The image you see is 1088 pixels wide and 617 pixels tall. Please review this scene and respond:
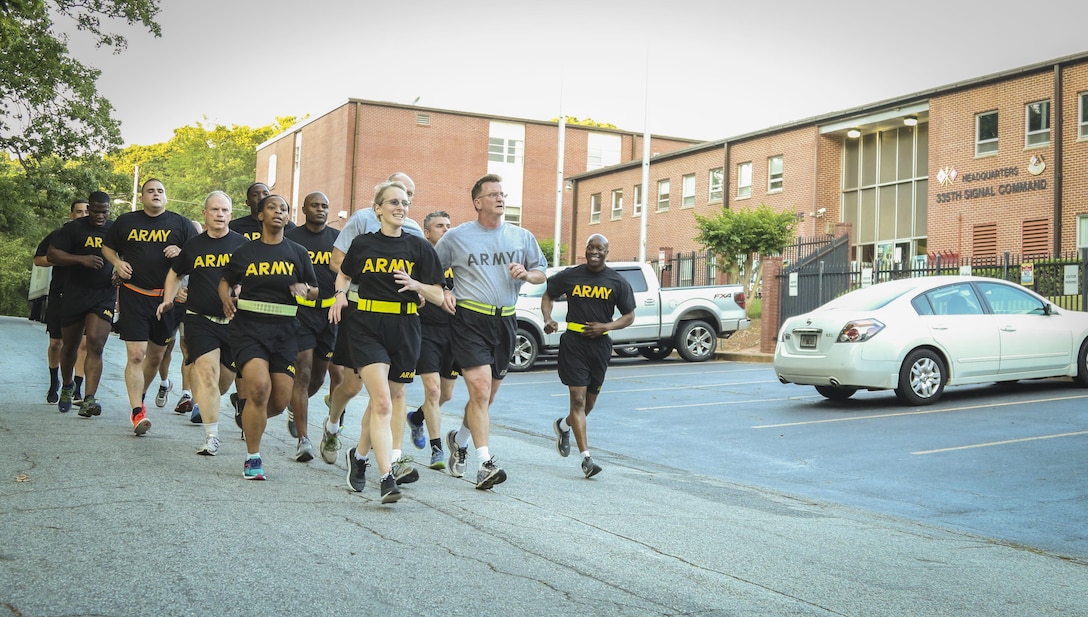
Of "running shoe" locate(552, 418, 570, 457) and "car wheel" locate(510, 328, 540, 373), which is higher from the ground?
"car wheel" locate(510, 328, 540, 373)

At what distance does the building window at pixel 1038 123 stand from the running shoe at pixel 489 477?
26346 millimetres

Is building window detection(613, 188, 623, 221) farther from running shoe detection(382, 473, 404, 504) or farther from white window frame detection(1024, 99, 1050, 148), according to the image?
running shoe detection(382, 473, 404, 504)

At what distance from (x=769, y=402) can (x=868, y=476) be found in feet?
16.8

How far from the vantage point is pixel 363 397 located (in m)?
15.1

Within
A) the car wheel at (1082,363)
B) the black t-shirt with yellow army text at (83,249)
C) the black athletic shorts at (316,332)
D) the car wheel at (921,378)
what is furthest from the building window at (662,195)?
the black athletic shorts at (316,332)

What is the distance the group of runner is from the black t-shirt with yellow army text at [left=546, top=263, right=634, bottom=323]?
0.01m

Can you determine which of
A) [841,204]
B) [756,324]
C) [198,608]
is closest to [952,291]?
[198,608]

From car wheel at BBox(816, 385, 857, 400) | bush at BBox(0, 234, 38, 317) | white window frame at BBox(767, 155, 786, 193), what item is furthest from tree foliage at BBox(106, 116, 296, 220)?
car wheel at BBox(816, 385, 857, 400)

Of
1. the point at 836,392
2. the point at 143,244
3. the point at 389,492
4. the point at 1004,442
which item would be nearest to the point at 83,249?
the point at 143,244

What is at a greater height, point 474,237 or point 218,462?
point 474,237

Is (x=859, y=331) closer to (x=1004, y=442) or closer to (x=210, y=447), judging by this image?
(x=1004, y=442)

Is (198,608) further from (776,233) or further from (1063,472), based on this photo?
(776,233)

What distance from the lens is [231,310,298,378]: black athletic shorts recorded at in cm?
732

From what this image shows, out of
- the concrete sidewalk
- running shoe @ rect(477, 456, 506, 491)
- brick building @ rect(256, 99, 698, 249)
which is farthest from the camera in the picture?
brick building @ rect(256, 99, 698, 249)
